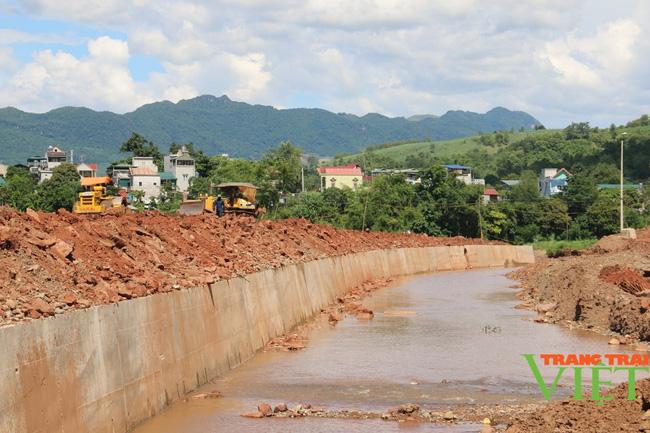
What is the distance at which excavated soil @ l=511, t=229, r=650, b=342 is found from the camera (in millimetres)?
29750

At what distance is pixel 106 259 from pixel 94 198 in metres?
31.3

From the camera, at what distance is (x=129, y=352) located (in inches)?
678

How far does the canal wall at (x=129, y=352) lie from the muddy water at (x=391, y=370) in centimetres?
55

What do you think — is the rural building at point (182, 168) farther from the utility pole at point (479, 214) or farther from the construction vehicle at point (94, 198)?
the construction vehicle at point (94, 198)

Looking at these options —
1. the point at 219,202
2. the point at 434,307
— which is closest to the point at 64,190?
the point at 219,202

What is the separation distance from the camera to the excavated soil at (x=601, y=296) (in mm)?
29750

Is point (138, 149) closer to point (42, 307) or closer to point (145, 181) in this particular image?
point (145, 181)

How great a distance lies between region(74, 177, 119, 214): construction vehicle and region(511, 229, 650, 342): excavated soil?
20.6 metres

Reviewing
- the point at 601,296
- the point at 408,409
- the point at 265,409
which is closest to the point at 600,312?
the point at 601,296

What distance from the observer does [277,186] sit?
126812 mm

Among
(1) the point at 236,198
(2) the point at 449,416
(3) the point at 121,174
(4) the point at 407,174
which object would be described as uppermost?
(3) the point at 121,174

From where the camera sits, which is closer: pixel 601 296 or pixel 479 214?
pixel 601 296

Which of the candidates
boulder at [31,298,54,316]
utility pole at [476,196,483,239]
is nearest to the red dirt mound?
boulder at [31,298,54,316]

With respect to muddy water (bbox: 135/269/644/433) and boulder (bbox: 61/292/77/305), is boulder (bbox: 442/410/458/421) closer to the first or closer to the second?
muddy water (bbox: 135/269/644/433)
